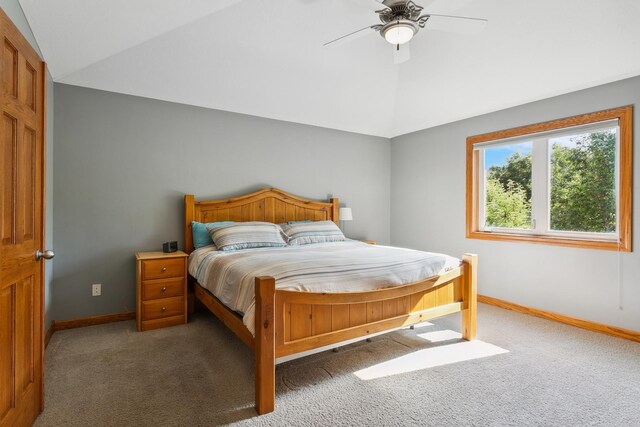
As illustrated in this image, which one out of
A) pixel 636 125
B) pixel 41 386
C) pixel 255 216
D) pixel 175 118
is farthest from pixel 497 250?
pixel 41 386

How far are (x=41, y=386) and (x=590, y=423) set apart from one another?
293cm

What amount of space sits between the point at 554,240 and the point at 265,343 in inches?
122

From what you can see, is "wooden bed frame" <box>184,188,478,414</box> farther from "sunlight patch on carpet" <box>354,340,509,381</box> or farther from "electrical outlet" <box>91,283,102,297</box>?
"electrical outlet" <box>91,283,102,297</box>

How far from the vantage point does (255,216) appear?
13.4 ft

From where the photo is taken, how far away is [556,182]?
138 inches

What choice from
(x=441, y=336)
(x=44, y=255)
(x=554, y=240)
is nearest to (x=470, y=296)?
(x=441, y=336)

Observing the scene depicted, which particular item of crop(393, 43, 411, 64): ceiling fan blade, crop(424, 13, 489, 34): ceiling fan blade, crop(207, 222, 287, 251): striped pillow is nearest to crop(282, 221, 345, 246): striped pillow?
crop(207, 222, 287, 251): striped pillow

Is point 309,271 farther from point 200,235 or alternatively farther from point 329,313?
point 200,235

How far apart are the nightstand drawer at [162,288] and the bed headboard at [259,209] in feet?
1.75

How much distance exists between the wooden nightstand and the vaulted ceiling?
172 cm

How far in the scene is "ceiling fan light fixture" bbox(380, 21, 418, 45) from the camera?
7.12ft

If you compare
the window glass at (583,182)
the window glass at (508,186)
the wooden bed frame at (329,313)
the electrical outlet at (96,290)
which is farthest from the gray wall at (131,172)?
the window glass at (583,182)

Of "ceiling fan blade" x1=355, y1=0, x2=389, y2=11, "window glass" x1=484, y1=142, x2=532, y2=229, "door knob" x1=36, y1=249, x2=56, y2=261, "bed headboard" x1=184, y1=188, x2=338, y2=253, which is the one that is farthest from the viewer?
"window glass" x1=484, y1=142, x2=532, y2=229

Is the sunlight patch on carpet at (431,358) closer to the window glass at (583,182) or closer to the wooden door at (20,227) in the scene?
the window glass at (583,182)
